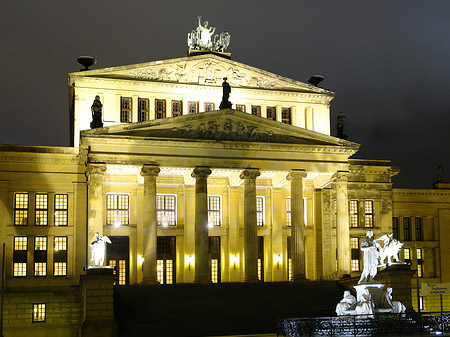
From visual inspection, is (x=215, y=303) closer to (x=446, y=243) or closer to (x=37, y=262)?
(x=37, y=262)

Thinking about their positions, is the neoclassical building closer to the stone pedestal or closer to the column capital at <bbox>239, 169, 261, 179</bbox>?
the column capital at <bbox>239, 169, 261, 179</bbox>

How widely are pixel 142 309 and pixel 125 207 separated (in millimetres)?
13884

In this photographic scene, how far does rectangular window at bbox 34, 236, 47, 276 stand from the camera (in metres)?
52.7

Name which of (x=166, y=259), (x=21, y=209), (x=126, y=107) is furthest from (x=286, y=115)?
(x=21, y=209)

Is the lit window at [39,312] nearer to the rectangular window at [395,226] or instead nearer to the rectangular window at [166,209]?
the rectangular window at [166,209]

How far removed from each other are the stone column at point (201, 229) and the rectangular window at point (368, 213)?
16266 millimetres

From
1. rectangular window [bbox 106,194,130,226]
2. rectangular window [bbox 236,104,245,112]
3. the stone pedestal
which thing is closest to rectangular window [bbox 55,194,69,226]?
rectangular window [bbox 106,194,130,226]

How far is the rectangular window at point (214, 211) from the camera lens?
2267 inches

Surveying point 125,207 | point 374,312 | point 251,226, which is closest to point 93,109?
point 125,207

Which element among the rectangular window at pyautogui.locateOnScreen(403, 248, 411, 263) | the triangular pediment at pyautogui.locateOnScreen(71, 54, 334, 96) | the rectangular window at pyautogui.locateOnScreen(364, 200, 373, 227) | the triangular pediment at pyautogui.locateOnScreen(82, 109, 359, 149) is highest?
the triangular pediment at pyautogui.locateOnScreen(71, 54, 334, 96)

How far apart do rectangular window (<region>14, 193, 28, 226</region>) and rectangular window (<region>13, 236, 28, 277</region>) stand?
3.92ft

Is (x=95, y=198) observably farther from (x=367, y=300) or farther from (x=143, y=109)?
(x=367, y=300)

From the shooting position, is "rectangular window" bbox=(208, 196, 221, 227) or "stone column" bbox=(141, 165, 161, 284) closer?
"stone column" bbox=(141, 165, 161, 284)

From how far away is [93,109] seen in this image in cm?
4956
